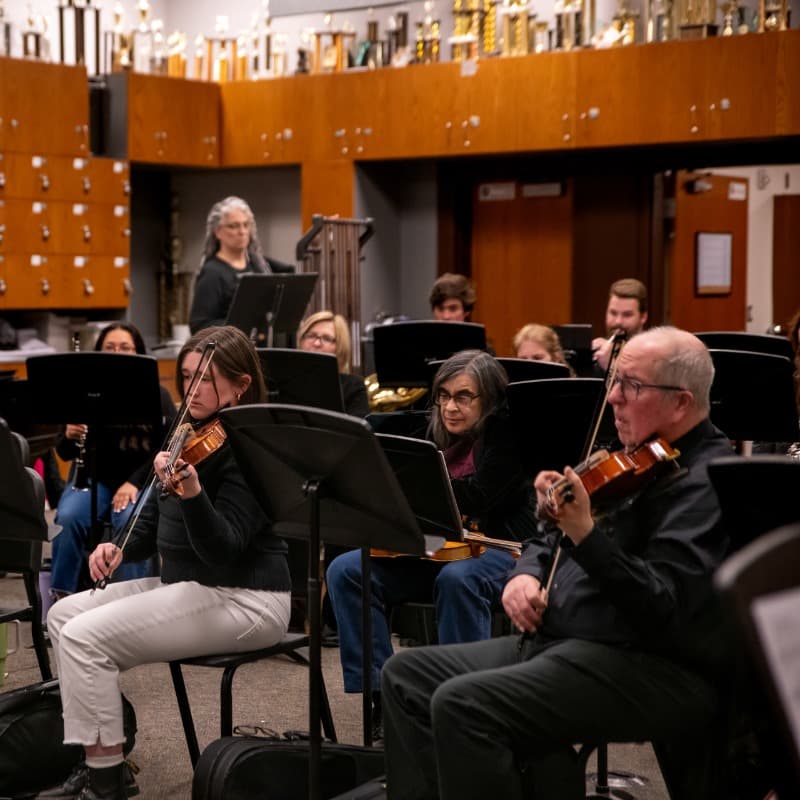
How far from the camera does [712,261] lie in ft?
31.3

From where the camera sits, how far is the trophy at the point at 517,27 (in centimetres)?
928

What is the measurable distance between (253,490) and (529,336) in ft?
9.01

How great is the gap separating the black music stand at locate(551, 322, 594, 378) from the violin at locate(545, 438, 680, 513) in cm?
360

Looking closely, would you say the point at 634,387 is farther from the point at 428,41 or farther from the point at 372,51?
the point at 372,51

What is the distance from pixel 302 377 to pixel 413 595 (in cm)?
112

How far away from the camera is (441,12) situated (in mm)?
10070

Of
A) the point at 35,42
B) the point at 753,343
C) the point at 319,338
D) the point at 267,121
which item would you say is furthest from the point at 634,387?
the point at 35,42

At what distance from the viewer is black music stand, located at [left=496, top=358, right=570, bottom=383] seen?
4.41 metres

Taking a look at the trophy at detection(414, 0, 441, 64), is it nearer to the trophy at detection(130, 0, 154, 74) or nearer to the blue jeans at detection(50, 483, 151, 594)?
the trophy at detection(130, 0, 154, 74)

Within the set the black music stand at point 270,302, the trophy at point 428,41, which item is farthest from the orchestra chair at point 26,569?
the trophy at point 428,41

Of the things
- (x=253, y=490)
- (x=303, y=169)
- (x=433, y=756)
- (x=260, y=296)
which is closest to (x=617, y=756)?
(x=433, y=756)

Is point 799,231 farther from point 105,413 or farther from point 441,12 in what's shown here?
point 105,413

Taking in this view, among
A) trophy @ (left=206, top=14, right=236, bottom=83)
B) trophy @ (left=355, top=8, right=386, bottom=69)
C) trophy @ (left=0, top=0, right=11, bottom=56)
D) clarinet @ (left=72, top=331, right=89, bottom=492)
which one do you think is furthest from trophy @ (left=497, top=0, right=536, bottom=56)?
clarinet @ (left=72, top=331, right=89, bottom=492)

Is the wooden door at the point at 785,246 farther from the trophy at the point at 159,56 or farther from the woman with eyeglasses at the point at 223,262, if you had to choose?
the trophy at the point at 159,56
